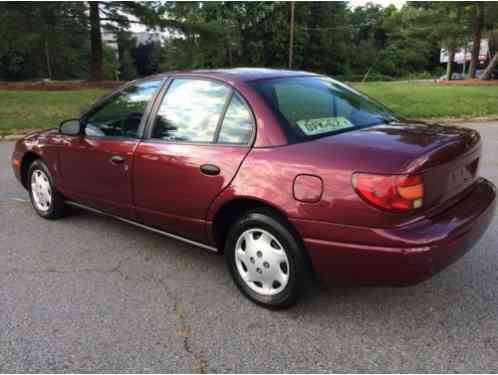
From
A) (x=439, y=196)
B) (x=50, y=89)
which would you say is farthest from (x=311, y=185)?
(x=50, y=89)

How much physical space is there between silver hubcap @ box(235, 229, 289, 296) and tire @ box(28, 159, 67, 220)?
2.42m

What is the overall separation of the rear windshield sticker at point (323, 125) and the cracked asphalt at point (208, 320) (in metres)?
1.10

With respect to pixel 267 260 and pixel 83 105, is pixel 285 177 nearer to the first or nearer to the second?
pixel 267 260

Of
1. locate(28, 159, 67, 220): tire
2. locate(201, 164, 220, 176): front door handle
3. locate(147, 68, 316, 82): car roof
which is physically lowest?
locate(28, 159, 67, 220): tire

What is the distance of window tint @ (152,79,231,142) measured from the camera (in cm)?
328

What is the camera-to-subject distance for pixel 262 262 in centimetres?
300

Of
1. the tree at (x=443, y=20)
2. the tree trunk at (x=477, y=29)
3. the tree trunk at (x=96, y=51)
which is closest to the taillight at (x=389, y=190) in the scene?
the tree trunk at (x=96, y=51)

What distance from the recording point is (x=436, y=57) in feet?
240

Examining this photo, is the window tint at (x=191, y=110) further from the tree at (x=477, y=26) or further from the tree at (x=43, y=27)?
the tree at (x=477, y=26)

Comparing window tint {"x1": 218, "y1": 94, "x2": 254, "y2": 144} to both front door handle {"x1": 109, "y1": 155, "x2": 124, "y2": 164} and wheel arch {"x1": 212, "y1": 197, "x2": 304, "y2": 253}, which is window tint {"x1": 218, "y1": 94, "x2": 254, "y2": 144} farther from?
front door handle {"x1": 109, "y1": 155, "x2": 124, "y2": 164}

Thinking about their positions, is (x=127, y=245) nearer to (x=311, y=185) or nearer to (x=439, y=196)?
(x=311, y=185)

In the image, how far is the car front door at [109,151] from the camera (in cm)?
375

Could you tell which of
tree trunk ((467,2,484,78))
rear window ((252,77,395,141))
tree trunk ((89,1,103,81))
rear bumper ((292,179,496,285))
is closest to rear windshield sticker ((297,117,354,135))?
rear window ((252,77,395,141))

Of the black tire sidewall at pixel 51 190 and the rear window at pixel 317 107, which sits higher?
the rear window at pixel 317 107
